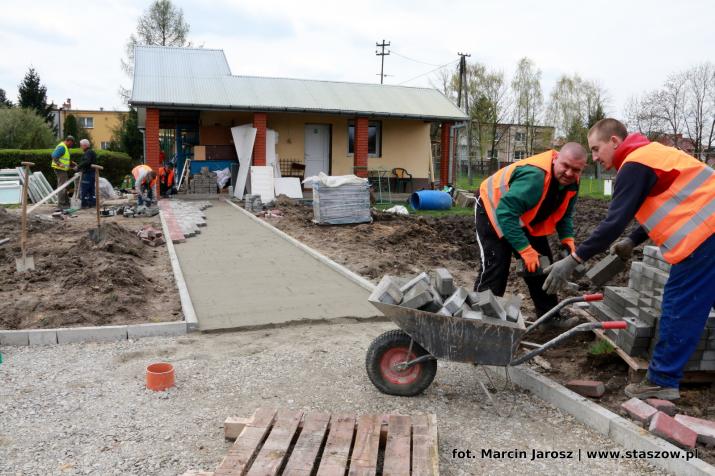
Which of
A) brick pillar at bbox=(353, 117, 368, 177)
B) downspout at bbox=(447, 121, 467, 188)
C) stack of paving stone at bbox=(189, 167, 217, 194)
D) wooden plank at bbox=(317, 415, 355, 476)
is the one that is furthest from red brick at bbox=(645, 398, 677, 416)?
downspout at bbox=(447, 121, 467, 188)

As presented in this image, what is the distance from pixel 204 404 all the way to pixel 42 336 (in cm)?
229

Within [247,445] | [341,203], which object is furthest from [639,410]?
[341,203]

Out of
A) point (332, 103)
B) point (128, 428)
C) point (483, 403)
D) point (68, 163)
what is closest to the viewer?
point (128, 428)

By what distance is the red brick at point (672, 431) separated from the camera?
3344 mm

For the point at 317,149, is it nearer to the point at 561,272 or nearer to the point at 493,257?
the point at 493,257

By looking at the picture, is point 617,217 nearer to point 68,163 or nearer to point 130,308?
point 130,308

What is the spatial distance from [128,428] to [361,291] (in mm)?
4023

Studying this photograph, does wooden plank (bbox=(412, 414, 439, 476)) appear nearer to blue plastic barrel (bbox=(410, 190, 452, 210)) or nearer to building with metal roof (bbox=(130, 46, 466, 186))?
blue plastic barrel (bbox=(410, 190, 452, 210))

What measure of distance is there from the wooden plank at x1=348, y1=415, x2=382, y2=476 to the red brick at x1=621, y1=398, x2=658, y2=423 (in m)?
1.59

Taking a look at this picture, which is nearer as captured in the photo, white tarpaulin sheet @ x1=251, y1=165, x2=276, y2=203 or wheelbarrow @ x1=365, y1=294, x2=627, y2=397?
wheelbarrow @ x1=365, y1=294, x2=627, y2=397

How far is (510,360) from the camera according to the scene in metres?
3.98

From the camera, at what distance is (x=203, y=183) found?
64.1 feet

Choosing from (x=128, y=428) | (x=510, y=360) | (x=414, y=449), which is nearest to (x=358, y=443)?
(x=414, y=449)

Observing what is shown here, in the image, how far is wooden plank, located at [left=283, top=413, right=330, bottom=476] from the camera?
308 cm
